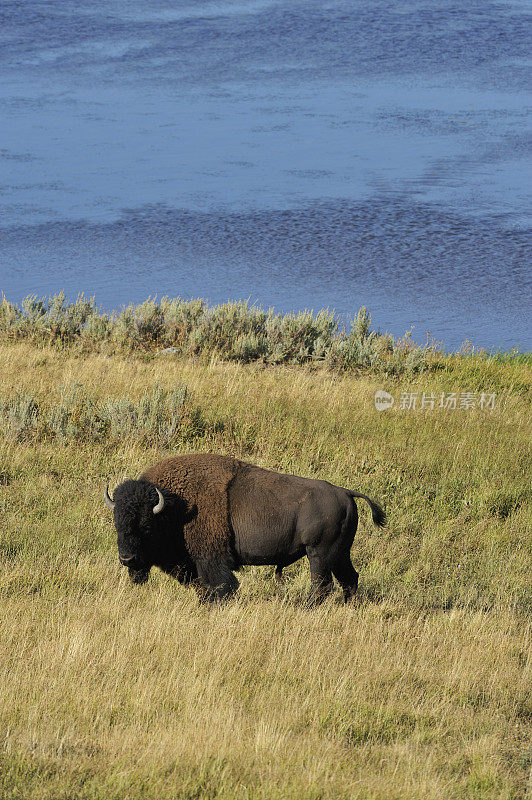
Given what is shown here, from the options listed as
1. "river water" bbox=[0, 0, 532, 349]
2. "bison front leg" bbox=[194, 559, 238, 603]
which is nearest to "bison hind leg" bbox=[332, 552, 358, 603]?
"bison front leg" bbox=[194, 559, 238, 603]

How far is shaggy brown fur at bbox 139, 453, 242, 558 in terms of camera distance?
6539 mm

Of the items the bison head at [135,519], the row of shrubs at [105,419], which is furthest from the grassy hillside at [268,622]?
the bison head at [135,519]

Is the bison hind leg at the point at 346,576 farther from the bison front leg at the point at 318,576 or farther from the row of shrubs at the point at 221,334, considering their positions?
the row of shrubs at the point at 221,334

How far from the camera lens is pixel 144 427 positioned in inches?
420

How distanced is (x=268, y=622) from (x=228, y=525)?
0.74 m

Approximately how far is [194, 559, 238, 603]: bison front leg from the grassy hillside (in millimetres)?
158

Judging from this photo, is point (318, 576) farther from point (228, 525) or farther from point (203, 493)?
point (203, 493)

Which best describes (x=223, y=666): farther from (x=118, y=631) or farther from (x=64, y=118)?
(x=64, y=118)

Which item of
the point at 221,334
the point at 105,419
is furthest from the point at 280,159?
the point at 105,419

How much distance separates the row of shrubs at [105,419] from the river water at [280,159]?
865 centimetres

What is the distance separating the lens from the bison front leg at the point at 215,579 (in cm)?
657

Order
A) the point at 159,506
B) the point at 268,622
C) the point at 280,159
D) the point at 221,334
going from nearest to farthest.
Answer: the point at 159,506 → the point at 268,622 → the point at 221,334 → the point at 280,159

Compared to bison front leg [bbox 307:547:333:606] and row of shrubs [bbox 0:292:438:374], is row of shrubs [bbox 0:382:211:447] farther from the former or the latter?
bison front leg [bbox 307:547:333:606]

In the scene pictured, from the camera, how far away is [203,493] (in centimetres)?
664
